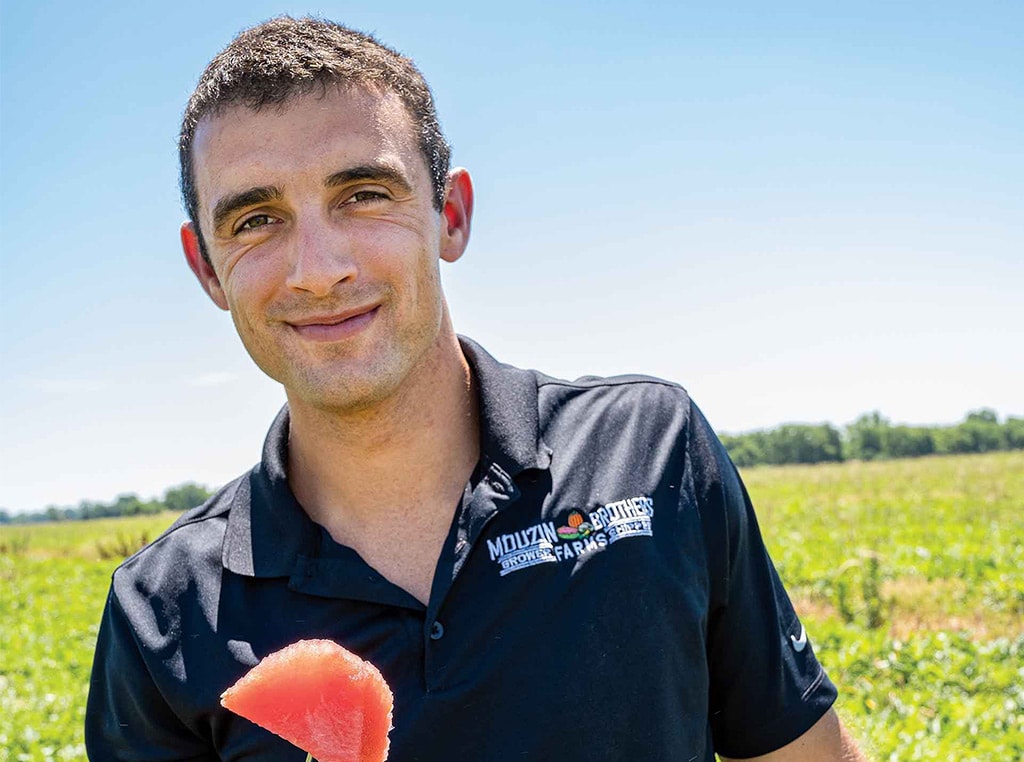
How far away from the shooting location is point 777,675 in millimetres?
2021

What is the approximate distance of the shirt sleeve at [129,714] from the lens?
1915 mm

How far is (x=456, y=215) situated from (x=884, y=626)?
7.01 meters

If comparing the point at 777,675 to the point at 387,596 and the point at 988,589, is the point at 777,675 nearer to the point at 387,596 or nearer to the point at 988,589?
the point at 387,596

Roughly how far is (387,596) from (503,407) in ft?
1.61

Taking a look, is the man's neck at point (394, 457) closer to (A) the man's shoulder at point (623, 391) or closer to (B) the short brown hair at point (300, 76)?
(A) the man's shoulder at point (623, 391)

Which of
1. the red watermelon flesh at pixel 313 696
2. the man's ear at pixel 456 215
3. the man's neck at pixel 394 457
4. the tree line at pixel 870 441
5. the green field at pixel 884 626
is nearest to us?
the red watermelon flesh at pixel 313 696

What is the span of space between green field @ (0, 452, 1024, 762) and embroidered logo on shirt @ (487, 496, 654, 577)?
1.44m

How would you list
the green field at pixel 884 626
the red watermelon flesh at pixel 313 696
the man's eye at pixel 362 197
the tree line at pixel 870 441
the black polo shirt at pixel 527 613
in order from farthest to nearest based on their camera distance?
the tree line at pixel 870 441 < the green field at pixel 884 626 < the man's eye at pixel 362 197 < the black polo shirt at pixel 527 613 < the red watermelon flesh at pixel 313 696

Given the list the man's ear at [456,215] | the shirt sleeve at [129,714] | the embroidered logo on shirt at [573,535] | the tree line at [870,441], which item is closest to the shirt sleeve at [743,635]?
the embroidered logo on shirt at [573,535]

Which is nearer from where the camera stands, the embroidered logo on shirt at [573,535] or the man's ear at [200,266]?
the embroidered logo on shirt at [573,535]

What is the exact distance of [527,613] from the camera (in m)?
1.82

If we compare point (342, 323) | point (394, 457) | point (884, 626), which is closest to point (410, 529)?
point (394, 457)

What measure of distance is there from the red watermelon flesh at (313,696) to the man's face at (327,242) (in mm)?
676

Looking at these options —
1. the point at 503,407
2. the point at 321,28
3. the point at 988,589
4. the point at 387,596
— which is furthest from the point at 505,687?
the point at 988,589
